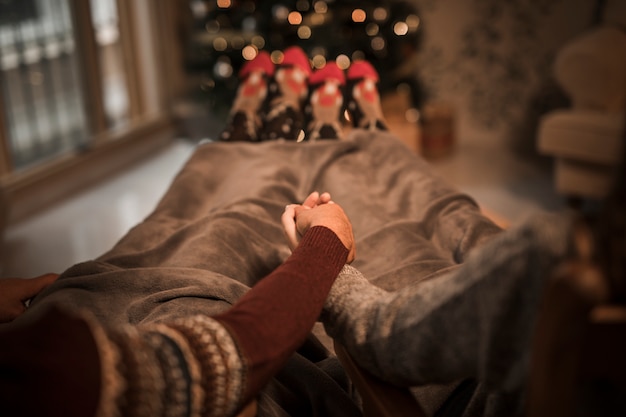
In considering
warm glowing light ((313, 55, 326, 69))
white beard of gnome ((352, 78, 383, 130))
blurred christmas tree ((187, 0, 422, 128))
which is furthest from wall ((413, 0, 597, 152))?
white beard of gnome ((352, 78, 383, 130))

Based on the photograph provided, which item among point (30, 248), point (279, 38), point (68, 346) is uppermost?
point (279, 38)

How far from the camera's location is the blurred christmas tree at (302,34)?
283cm

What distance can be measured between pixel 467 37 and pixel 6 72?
2.32m

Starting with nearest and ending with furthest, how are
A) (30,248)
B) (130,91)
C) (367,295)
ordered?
(367,295)
(30,248)
(130,91)

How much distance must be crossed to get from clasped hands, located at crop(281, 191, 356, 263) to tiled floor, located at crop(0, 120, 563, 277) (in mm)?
1303

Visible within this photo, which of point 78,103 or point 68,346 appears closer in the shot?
point 68,346

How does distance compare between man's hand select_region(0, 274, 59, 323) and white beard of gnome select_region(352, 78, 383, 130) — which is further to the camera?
white beard of gnome select_region(352, 78, 383, 130)

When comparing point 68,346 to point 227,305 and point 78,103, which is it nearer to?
point 227,305

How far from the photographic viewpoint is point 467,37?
133 inches

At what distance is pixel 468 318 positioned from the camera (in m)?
0.67

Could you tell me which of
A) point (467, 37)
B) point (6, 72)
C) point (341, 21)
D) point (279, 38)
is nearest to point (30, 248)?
point (6, 72)

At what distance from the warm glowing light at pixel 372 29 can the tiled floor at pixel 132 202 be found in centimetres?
45

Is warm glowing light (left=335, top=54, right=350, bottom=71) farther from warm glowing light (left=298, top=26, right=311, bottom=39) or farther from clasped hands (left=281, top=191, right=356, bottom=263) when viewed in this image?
clasped hands (left=281, top=191, right=356, bottom=263)

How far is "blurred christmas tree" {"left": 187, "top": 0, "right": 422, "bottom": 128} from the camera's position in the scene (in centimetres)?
283
